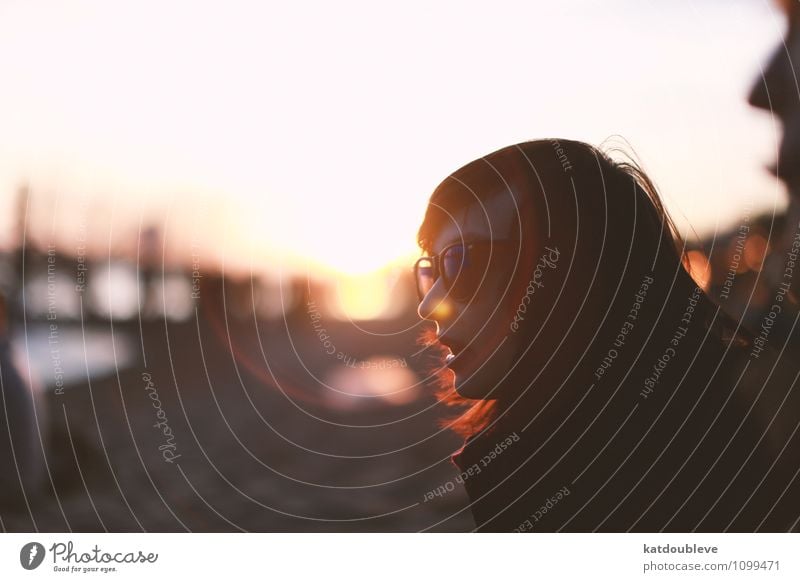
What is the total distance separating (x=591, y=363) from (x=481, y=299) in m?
0.16

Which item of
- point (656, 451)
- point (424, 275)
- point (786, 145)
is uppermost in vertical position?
point (786, 145)

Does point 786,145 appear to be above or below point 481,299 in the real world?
above

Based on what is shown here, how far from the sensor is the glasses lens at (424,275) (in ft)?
2.73

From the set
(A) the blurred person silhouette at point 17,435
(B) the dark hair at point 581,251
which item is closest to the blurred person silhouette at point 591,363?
(B) the dark hair at point 581,251

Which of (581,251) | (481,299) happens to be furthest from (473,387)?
(581,251)

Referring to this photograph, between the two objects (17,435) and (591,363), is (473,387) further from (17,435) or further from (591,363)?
(17,435)

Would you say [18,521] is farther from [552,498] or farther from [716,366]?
[716,366]

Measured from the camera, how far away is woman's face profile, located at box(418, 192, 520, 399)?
0.80 meters

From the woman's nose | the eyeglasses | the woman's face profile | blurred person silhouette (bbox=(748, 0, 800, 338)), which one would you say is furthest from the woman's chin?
the woman's nose

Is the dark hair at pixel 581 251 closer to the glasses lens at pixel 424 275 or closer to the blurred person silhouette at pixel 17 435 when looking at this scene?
the glasses lens at pixel 424 275

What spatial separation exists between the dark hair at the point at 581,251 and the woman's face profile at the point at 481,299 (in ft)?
0.04

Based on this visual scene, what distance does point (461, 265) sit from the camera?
0.81 meters
